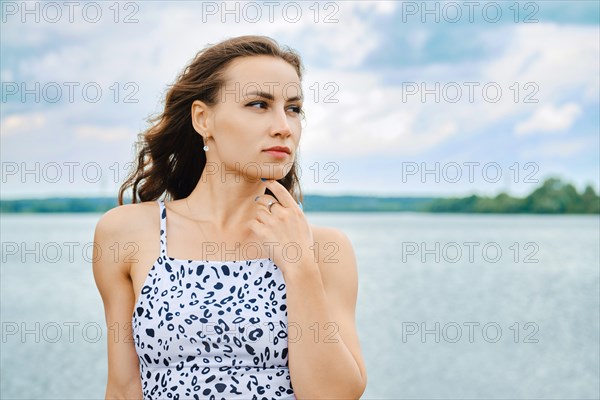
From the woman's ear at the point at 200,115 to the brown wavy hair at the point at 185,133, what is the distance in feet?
0.09

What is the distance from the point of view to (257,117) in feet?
8.52

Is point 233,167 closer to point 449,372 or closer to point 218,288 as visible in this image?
point 218,288

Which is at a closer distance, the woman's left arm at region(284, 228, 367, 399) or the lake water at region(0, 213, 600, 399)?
the woman's left arm at region(284, 228, 367, 399)

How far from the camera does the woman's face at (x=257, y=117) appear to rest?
2598 mm

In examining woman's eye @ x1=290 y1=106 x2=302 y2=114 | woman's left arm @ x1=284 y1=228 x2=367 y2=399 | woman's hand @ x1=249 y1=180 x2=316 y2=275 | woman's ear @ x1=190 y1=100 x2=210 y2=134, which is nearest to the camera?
woman's left arm @ x1=284 y1=228 x2=367 y2=399

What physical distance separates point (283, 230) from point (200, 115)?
0.55 metres

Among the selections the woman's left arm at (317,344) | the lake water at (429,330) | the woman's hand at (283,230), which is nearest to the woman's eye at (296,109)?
the woman's hand at (283,230)

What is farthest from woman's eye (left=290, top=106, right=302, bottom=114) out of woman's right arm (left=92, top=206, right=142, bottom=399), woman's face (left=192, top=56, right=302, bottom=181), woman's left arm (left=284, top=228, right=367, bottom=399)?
woman's right arm (left=92, top=206, right=142, bottom=399)

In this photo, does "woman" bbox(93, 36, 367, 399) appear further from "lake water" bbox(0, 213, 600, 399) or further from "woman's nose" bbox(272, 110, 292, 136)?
"lake water" bbox(0, 213, 600, 399)

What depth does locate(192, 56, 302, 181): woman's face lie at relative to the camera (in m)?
2.60

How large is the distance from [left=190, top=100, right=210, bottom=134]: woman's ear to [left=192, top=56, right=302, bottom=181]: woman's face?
7cm

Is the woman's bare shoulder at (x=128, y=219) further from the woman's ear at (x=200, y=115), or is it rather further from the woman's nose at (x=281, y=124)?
the woman's nose at (x=281, y=124)

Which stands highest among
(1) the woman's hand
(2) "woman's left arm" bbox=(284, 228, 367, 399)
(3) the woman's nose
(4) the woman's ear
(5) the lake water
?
(4) the woman's ear

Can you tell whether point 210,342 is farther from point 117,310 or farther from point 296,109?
point 296,109
